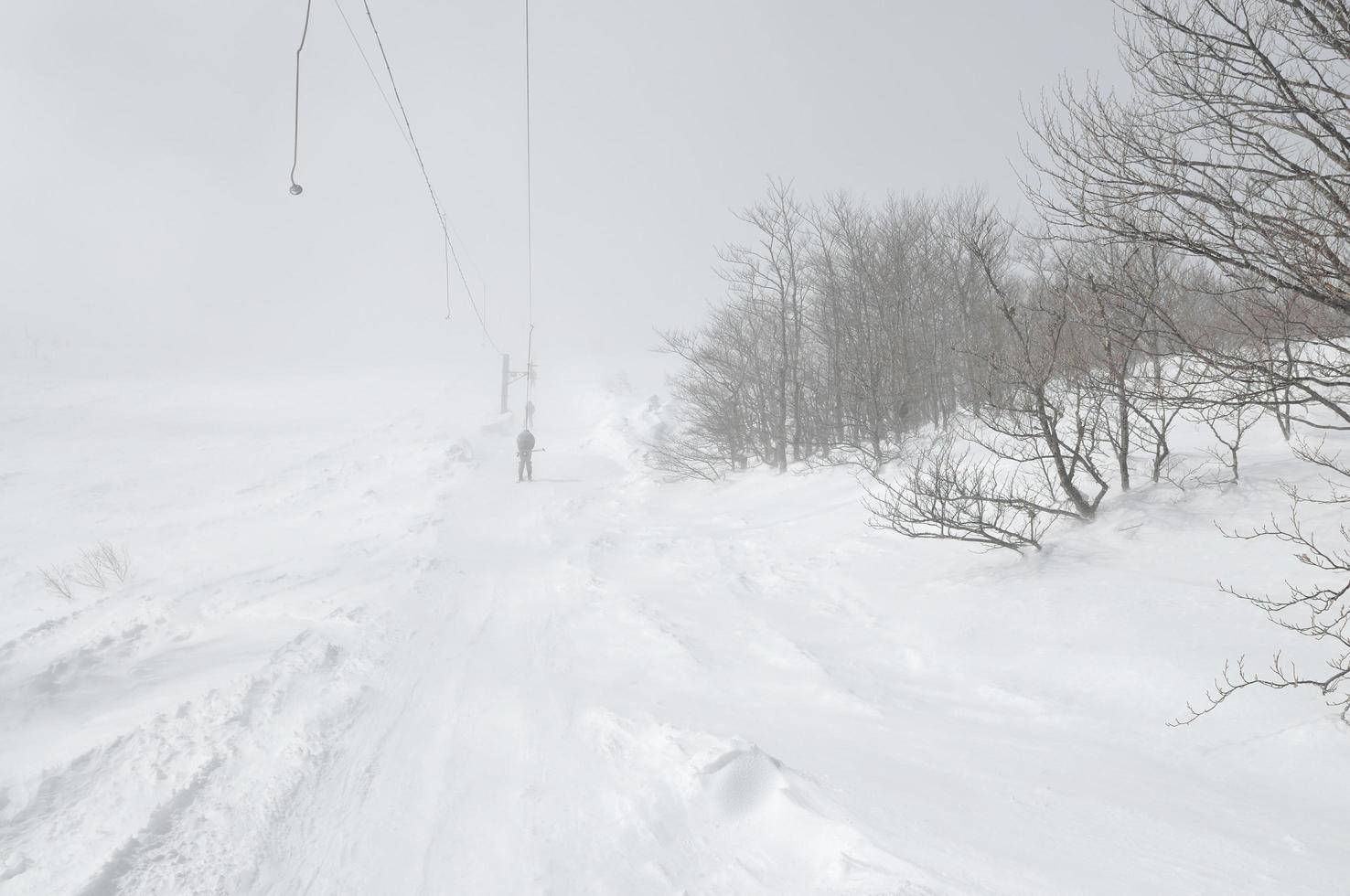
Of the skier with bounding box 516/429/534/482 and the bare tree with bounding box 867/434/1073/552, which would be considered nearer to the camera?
the bare tree with bounding box 867/434/1073/552

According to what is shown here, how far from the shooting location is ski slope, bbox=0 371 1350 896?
2.99 m

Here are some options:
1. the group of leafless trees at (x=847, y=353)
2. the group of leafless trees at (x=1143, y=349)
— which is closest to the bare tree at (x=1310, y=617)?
the group of leafless trees at (x=1143, y=349)

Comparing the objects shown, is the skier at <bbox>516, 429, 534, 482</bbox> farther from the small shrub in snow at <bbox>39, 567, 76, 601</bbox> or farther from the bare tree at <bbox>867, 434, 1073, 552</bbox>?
the bare tree at <bbox>867, 434, 1073, 552</bbox>

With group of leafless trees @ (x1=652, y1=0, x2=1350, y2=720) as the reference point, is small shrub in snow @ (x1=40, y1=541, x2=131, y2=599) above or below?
below

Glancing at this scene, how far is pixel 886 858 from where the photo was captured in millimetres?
2891

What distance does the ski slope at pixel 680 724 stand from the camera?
299cm

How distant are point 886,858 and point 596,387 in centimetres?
4925

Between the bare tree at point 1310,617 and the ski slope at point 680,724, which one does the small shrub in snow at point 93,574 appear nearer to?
the ski slope at point 680,724

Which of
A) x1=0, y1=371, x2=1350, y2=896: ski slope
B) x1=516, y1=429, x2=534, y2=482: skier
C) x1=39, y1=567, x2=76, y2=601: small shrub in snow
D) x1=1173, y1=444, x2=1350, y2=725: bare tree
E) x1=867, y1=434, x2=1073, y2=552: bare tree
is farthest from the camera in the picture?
x1=516, y1=429, x2=534, y2=482: skier

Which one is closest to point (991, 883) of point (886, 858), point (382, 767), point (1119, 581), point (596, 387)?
point (886, 858)

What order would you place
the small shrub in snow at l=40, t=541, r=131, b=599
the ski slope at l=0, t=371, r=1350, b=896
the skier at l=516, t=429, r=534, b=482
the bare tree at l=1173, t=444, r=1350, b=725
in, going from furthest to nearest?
the skier at l=516, t=429, r=534, b=482 → the small shrub in snow at l=40, t=541, r=131, b=599 → the bare tree at l=1173, t=444, r=1350, b=725 → the ski slope at l=0, t=371, r=1350, b=896

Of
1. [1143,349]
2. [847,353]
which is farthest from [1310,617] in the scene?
[847,353]

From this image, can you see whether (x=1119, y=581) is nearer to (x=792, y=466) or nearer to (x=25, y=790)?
(x=25, y=790)

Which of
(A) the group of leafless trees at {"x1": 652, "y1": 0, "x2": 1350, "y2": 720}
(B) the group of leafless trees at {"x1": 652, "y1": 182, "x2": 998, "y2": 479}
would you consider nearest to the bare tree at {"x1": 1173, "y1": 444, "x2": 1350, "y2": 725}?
(A) the group of leafless trees at {"x1": 652, "y1": 0, "x2": 1350, "y2": 720}
